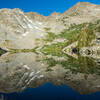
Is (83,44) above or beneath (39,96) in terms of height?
above

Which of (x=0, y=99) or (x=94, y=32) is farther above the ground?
(x=94, y=32)

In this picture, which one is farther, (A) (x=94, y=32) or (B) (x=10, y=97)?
(A) (x=94, y=32)

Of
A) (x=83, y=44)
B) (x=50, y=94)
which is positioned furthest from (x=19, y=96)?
(x=83, y=44)

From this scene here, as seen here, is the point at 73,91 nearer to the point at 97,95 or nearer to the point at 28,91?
the point at 97,95

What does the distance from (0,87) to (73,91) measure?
10.6m

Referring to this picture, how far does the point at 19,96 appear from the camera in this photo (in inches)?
719

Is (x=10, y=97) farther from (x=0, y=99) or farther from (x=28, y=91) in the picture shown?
(x=28, y=91)

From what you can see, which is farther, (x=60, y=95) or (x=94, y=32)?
(x=94, y=32)

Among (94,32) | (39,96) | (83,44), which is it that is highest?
(94,32)

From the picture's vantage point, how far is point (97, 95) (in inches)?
715

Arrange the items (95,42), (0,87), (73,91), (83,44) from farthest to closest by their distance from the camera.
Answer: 1. (83,44)
2. (95,42)
3. (0,87)
4. (73,91)

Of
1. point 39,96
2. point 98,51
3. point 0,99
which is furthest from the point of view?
point 98,51

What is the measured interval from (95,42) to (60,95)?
411ft

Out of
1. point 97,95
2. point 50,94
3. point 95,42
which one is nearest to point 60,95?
point 50,94
